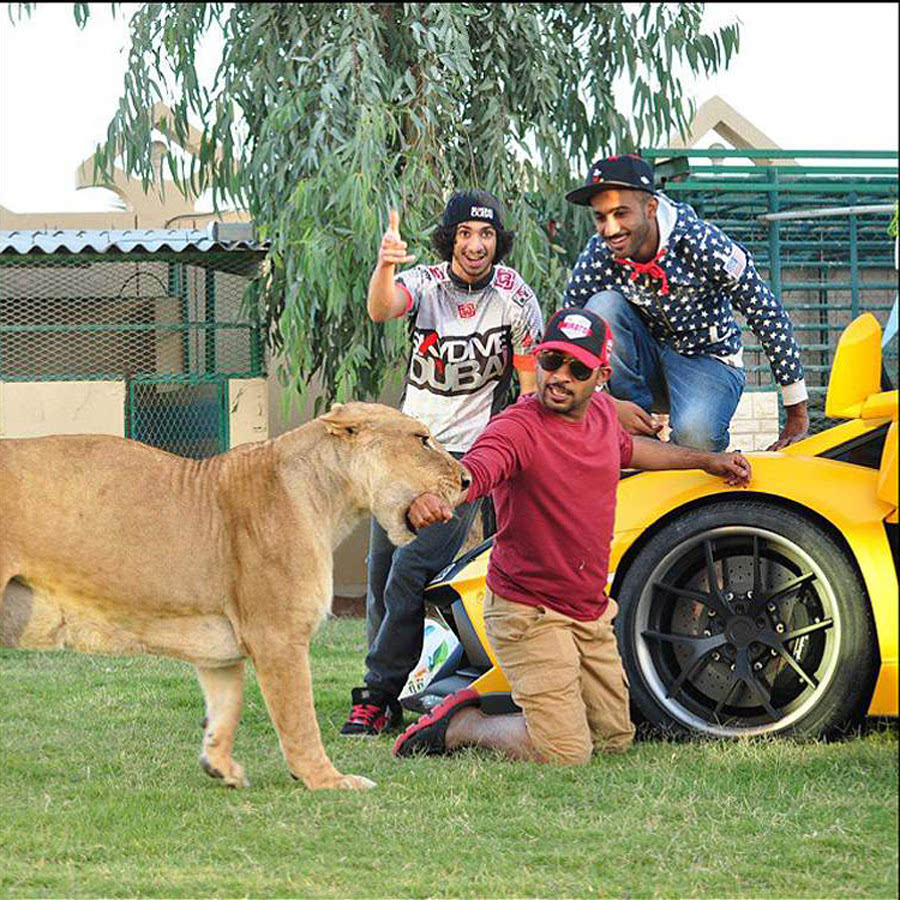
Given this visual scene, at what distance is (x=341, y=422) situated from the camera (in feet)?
17.6

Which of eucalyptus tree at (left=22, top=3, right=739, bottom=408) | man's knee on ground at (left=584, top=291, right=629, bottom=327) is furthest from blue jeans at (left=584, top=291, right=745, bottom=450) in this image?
eucalyptus tree at (left=22, top=3, right=739, bottom=408)

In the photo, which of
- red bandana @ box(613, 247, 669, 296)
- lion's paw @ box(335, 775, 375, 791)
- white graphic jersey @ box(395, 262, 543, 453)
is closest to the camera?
lion's paw @ box(335, 775, 375, 791)

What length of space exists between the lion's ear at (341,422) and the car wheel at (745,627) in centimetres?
120

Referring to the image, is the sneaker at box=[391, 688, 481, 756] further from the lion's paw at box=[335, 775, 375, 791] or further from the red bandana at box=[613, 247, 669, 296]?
the red bandana at box=[613, 247, 669, 296]

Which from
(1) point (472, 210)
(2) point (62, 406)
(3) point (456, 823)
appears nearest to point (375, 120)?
(2) point (62, 406)

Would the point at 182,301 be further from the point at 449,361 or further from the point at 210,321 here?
the point at 449,361

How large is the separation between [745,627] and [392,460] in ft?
4.58

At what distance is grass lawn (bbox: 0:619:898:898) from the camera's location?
4121 mm

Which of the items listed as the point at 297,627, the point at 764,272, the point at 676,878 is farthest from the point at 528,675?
the point at 764,272

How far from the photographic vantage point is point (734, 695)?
18.9 ft

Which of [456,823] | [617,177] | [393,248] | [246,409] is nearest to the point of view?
[456,823]

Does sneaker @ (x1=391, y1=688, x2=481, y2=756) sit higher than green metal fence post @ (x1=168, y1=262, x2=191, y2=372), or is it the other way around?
green metal fence post @ (x1=168, y1=262, x2=191, y2=372)

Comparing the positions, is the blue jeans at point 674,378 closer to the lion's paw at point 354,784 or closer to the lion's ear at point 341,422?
the lion's ear at point 341,422

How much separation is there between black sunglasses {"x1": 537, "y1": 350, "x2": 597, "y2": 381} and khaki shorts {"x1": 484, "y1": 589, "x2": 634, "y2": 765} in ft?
2.69
